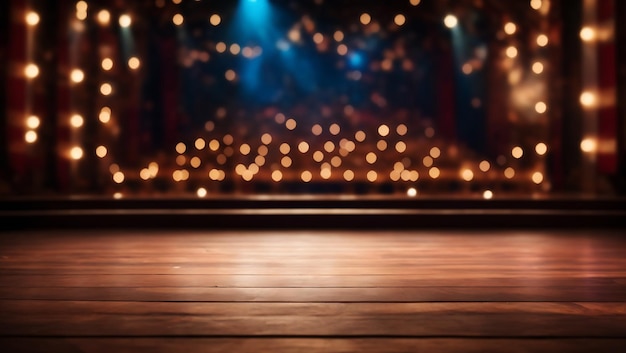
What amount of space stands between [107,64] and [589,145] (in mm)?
3457

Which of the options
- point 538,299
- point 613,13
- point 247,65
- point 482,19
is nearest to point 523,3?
point 482,19

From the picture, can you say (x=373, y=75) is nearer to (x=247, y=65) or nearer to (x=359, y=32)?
(x=359, y=32)

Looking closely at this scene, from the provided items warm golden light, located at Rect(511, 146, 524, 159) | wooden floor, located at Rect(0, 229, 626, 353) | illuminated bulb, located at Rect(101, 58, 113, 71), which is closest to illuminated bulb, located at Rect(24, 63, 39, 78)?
illuminated bulb, located at Rect(101, 58, 113, 71)

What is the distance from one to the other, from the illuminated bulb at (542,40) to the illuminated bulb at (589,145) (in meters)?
0.82

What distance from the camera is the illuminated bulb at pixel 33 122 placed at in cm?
398

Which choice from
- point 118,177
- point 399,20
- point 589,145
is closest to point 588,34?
point 589,145

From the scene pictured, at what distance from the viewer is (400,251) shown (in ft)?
7.38

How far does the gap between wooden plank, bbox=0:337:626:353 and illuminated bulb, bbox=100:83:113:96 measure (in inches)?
140

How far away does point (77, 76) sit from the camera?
4246 millimetres

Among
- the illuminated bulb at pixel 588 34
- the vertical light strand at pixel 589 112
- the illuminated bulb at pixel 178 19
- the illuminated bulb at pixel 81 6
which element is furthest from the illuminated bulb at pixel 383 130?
the illuminated bulb at pixel 81 6

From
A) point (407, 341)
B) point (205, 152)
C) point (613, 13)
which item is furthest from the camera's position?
point (205, 152)

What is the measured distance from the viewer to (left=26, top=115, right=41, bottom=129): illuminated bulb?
398 centimetres

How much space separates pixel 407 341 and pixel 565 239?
6.09 ft

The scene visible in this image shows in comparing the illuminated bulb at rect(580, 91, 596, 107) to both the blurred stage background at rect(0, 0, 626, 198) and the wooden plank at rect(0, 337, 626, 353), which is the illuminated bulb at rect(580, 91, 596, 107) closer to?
the blurred stage background at rect(0, 0, 626, 198)
